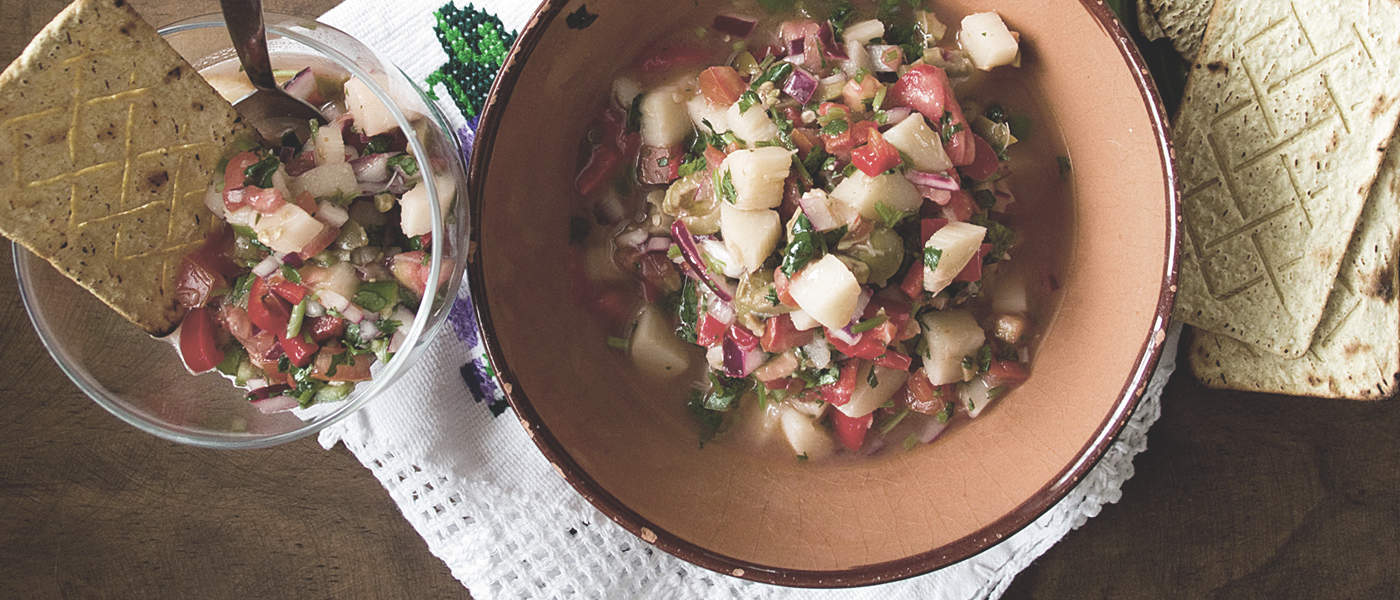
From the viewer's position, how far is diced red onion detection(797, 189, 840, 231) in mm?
2287

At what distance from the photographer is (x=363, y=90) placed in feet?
8.64

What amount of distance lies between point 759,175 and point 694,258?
0.37 m

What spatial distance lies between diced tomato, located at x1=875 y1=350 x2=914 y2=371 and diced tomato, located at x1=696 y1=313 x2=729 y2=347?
0.42m

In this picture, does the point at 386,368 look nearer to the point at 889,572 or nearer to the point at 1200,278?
the point at 889,572

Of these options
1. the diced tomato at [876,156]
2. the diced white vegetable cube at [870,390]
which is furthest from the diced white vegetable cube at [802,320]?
the diced tomato at [876,156]

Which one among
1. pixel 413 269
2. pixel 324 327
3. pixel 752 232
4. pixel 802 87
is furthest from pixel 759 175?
pixel 324 327

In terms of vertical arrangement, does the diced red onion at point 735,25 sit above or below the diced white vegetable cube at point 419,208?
above

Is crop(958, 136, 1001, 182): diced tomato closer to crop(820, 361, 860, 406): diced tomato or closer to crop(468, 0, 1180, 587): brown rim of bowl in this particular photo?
crop(468, 0, 1180, 587): brown rim of bowl

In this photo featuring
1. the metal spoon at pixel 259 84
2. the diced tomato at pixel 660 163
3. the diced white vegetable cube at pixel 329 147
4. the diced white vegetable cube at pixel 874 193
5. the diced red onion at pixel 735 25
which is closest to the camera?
the diced white vegetable cube at pixel 874 193

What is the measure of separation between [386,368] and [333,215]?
428 mm

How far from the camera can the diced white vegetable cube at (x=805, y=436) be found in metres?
2.77

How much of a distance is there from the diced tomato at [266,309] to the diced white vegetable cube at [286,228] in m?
0.16

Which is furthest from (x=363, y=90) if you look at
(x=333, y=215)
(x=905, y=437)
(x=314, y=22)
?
(x=905, y=437)

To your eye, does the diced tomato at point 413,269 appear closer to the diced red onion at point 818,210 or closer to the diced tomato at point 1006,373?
the diced red onion at point 818,210
